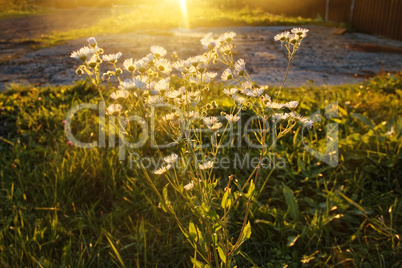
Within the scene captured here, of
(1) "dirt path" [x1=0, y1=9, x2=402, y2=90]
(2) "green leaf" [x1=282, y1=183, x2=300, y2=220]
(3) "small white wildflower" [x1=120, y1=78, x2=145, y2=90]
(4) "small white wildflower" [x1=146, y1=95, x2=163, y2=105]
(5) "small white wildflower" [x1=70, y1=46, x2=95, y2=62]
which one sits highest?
(5) "small white wildflower" [x1=70, y1=46, x2=95, y2=62]

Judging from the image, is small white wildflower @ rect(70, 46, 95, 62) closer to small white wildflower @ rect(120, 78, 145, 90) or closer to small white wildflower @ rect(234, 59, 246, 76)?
small white wildflower @ rect(120, 78, 145, 90)

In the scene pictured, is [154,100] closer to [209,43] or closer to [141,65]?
[141,65]

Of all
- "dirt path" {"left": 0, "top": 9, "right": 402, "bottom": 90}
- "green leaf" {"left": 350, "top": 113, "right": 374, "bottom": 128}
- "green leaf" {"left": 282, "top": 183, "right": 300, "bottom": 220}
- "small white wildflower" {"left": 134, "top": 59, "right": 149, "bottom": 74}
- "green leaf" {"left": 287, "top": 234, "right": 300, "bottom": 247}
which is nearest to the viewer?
"small white wildflower" {"left": 134, "top": 59, "right": 149, "bottom": 74}

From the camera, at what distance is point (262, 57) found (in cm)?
520

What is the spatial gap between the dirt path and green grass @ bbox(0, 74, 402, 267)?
4.94 feet

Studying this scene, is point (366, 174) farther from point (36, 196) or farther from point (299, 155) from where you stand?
point (36, 196)

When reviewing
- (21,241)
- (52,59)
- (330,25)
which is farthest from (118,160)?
(330,25)

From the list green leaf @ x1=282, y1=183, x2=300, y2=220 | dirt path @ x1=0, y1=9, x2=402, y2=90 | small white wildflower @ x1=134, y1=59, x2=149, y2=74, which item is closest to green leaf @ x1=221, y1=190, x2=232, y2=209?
small white wildflower @ x1=134, y1=59, x2=149, y2=74

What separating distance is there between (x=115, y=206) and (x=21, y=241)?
531 mm

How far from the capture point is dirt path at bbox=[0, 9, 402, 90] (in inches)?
168

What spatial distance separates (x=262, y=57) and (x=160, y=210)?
369 centimetres

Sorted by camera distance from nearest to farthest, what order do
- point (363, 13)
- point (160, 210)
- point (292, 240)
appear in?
1. point (292, 240)
2. point (160, 210)
3. point (363, 13)

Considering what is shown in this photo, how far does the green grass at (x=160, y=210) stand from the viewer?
1784mm

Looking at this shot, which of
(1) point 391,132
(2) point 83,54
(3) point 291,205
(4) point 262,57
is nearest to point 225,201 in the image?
(2) point 83,54
